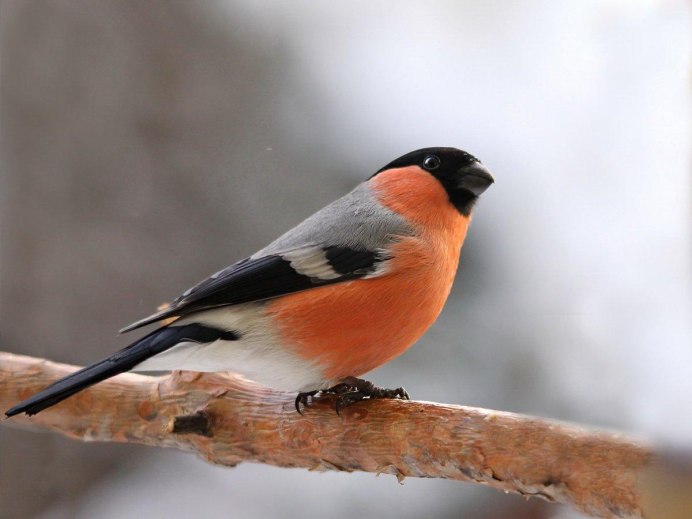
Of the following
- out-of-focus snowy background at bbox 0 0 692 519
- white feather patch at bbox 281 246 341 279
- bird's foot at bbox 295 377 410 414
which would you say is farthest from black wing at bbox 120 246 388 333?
out-of-focus snowy background at bbox 0 0 692 519

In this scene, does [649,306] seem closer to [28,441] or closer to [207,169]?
[207,169]

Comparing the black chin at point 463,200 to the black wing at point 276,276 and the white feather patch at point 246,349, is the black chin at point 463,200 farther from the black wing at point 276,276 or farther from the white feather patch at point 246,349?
the white feather patch at point 246,349

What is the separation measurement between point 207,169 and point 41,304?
51 cm

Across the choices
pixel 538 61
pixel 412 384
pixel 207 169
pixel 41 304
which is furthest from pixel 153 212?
pixel 538 61

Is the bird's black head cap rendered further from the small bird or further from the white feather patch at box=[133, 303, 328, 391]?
the white feather patch at box=[133, 303, 328, 391]

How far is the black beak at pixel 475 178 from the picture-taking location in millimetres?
1219

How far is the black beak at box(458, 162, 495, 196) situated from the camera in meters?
1.22

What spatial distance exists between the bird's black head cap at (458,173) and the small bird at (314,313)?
105 millimetres

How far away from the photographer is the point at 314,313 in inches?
43.1

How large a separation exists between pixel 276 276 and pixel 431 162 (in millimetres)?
342

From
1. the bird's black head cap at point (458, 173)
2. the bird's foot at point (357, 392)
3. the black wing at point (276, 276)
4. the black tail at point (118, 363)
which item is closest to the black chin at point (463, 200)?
the bird's black head cap at point (458, 173)

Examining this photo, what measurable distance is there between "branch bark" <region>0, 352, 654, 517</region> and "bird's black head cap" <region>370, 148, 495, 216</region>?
364 millimetres

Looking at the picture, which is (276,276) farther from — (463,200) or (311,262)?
(463,200)

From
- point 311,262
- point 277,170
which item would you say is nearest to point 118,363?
point 311,262
